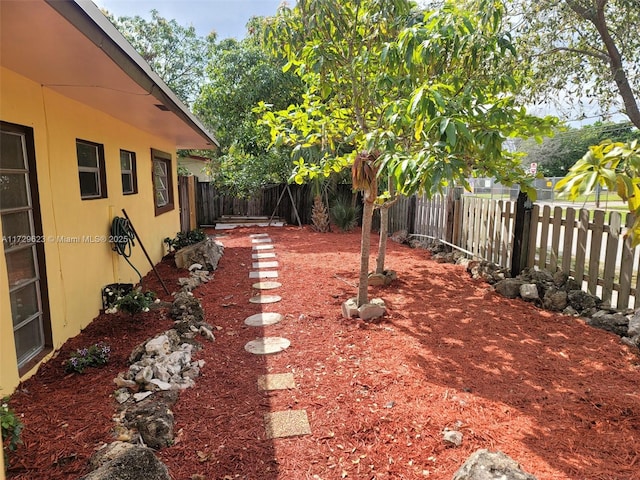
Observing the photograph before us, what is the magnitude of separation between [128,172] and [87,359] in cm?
373

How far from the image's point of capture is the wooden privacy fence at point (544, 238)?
4223mm

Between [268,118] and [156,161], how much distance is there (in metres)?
3.90

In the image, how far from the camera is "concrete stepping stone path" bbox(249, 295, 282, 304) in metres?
5.12

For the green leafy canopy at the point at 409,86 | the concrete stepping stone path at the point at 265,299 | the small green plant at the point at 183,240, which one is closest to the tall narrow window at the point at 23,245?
the concrete stepping stone path at the point at 265,299

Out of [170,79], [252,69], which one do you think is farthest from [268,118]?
[170,79]

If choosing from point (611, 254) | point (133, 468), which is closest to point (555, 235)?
point (611, 254)

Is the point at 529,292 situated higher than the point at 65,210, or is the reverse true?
the point at 65,210

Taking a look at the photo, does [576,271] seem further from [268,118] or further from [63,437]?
[63,437]

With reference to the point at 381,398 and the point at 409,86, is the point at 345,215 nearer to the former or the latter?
the point at 409,86

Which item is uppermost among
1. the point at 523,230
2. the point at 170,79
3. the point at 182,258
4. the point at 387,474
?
the point at 170,79

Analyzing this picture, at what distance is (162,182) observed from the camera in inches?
334

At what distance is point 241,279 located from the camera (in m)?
6.27

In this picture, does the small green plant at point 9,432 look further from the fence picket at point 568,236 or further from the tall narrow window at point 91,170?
the fence picket at point 568,236

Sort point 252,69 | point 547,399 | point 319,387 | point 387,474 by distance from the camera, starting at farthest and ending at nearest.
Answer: point 252,69 → point 319,387 → point 547,399 → point 387,474
